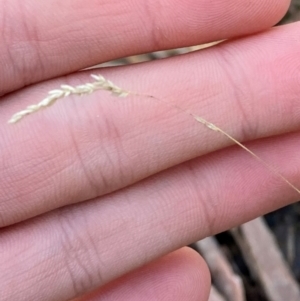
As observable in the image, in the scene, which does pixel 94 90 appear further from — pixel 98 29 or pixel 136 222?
pixel 136 222

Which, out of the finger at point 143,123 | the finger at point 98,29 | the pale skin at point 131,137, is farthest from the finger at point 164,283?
the finger at point 98,29

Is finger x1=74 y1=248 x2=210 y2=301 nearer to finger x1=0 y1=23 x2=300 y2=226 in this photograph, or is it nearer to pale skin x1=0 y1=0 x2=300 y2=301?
pale skin x1=0 y1=0 x2=300 y2=301

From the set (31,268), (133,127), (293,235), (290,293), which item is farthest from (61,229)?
(293,235)

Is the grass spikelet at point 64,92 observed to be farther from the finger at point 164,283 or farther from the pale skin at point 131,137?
the finger at point 164,283

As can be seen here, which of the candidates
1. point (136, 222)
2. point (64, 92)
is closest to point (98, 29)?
point (64, 92)

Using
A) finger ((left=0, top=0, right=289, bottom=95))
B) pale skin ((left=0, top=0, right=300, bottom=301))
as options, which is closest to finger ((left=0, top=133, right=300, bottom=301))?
pale skin ((left=0, top=0, right=300, bottom=301))

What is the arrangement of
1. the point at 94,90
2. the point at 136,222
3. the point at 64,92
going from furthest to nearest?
the point at 136,222
the point at 94,90
the point at 64,92
